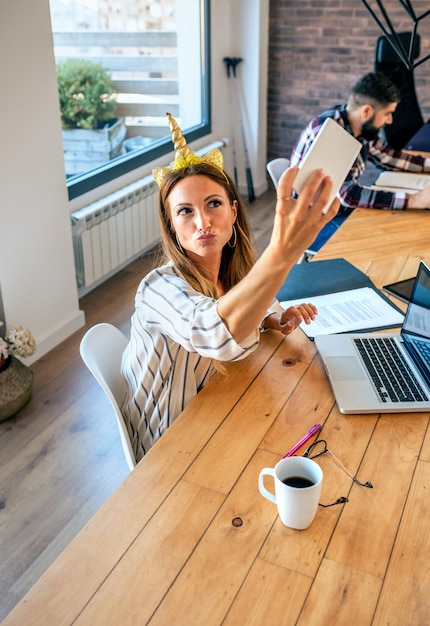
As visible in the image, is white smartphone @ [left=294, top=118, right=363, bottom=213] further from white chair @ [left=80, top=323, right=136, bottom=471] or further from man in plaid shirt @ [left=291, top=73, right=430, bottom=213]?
man in plaid shirt @ [left=291, top=73, right=430, bottom=213]

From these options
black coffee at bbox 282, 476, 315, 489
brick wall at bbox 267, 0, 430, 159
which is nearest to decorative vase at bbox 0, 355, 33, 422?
black coffee at bbox 282, 476, 315, 489

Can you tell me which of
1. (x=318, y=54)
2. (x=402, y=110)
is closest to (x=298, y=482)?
(x=402, y=110)

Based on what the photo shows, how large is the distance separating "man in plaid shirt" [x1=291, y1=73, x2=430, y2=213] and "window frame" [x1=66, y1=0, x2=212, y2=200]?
1382mm

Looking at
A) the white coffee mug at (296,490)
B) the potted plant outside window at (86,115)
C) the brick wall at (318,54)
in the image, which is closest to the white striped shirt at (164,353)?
the white coffee mug at (296,490)

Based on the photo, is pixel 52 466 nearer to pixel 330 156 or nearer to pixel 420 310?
pixel 420 310

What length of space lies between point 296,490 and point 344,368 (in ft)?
1.95

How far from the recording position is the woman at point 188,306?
1.24 meters

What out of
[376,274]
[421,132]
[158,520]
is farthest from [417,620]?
[421,132]

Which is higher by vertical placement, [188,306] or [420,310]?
[188,306]

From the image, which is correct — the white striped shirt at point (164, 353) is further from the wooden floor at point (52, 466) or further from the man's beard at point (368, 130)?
the man's beard at point (368, 130)

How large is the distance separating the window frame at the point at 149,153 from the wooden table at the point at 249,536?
2.63 metres

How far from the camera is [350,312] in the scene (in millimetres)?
1928

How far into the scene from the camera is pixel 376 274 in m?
2.22

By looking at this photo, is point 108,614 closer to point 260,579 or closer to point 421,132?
point 260,579
